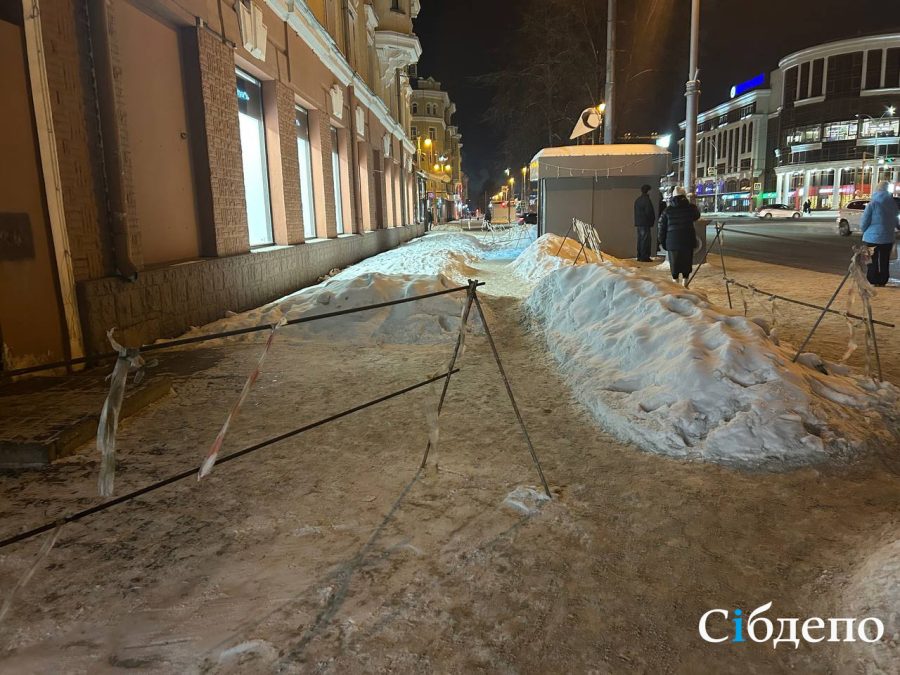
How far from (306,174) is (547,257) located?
6.18 m

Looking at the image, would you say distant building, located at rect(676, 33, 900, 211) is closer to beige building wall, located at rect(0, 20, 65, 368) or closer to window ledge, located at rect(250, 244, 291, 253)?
window ledge, located at rect(250, 244, 291, 253)

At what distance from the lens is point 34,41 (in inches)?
213

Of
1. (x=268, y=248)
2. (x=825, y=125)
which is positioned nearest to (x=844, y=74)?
(x=825, y=125)

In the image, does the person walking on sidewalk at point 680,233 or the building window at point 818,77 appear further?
the building window at point 818,77

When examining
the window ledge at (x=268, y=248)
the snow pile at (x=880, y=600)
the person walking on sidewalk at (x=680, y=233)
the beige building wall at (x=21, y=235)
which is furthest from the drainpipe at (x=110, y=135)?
the person walking on sidewalk at (x=680, y=233)

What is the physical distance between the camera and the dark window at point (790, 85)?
75812 mm

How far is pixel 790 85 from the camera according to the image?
76.7m

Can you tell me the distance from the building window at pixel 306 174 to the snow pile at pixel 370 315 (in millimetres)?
5606

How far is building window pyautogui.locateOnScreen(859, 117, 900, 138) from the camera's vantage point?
67375 millimetres

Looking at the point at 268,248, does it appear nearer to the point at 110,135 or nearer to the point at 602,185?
the point at 110,135

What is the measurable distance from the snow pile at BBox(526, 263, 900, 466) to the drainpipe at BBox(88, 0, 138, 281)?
16.2 feet

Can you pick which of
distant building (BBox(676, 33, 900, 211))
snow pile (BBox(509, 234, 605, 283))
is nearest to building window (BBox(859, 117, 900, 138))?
distant building (BBox(676, 33, 900, 211))

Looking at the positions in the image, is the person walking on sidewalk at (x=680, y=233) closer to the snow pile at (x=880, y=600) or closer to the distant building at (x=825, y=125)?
the snow pile at (x=880, y=600)

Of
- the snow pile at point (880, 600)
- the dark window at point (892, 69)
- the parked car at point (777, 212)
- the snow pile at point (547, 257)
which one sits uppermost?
the dark window at point (892, 69)
